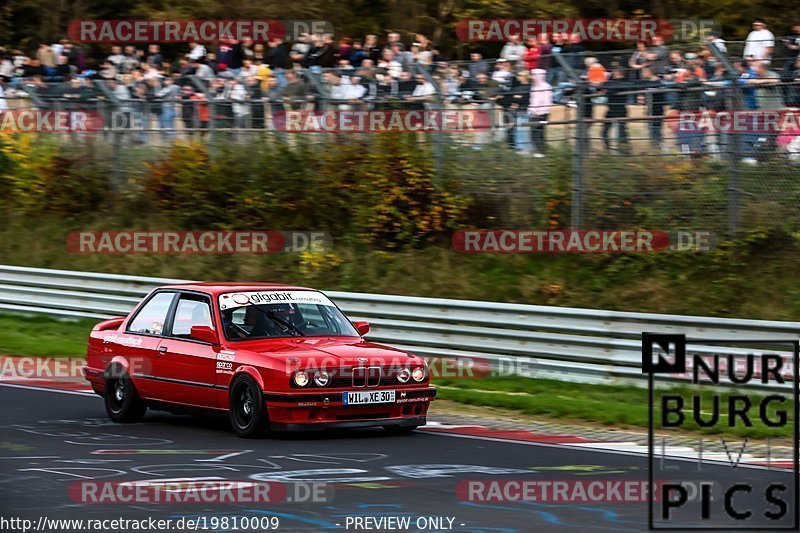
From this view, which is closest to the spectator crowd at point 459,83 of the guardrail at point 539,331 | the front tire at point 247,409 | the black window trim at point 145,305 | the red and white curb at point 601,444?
the guardrail at point 539,331

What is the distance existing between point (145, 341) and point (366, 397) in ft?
8.77

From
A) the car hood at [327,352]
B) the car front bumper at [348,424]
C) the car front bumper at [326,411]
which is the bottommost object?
the car front bumper at [348,424]

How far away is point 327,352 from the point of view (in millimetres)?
11008

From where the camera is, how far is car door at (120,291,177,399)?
1215 cm

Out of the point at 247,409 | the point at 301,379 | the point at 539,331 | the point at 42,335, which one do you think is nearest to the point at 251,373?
the point at 247,409

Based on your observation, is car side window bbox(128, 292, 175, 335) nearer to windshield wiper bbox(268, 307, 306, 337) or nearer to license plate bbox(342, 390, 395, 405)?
windshield wiper bbox(268, 307, 306, 337)

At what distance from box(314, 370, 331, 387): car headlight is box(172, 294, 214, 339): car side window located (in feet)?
5.05

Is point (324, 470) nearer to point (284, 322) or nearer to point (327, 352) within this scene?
point (327, 352)

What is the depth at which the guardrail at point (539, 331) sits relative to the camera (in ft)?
45.9

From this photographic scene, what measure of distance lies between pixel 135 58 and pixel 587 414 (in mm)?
16128

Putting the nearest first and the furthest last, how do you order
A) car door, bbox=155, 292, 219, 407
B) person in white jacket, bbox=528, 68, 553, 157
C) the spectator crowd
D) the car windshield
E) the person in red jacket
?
car door, bbox=155, 292, 219, 407 → the car windshield → the spectator crowd → the person in red jacket → person in white jacket, bbox=528, 68, 553, 157

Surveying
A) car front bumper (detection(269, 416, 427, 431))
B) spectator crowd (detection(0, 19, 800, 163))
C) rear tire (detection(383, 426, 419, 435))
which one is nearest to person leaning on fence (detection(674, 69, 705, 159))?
spectator crowd (detection(0, 19, 800, 163))

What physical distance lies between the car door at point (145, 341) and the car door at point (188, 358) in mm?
107

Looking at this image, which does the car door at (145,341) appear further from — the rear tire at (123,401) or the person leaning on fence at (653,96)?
the person leaning on fence at (653,96)
